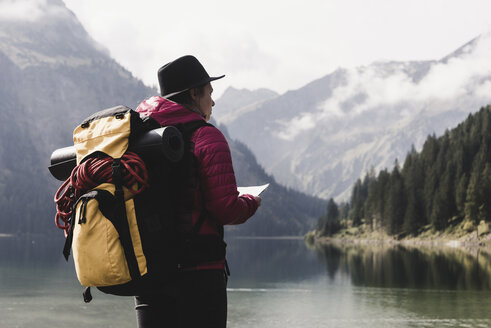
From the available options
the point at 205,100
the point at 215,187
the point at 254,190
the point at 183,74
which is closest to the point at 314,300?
the point at 254,190

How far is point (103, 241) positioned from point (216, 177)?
888mm

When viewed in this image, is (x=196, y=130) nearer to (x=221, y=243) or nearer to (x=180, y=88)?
(x=180, y=88)

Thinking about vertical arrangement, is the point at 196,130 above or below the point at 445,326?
above

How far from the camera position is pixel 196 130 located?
4.25m

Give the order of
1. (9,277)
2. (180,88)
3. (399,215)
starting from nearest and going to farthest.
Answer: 1. (180,88)
2. (9,277)
3. (399,215)

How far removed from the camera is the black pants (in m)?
4.09

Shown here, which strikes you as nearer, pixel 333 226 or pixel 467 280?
pixel 467 280

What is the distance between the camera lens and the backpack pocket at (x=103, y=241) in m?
3.76

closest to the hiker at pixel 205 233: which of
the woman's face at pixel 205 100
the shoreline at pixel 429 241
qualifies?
the woman's face at pixel 205 100

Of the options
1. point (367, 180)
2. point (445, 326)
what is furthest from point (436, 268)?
point (367, 180)

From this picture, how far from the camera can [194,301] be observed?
4094 mm

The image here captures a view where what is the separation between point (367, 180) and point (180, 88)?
19711 cm

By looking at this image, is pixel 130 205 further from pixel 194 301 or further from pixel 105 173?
pixel 194 301

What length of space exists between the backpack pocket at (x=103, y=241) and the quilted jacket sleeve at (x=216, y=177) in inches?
23.3
